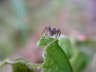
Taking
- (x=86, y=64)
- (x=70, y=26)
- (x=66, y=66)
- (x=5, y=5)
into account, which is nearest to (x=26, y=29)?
(x=70, y=26)

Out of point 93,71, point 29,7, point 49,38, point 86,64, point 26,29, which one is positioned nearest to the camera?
point 49,38

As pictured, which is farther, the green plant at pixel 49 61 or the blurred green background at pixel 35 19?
the blurred green background at pixel 35 19

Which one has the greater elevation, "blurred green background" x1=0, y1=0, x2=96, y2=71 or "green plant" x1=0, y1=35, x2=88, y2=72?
"blurred green background" x1=0, y1=0, x2=96, y2=71

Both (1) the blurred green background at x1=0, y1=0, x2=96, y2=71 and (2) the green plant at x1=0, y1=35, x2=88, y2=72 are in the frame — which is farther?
(1) the blurred green background at x1=0, y1=0, x2=96, y2=71

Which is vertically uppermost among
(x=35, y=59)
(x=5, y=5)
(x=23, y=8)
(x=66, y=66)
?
(x=5, y=5)

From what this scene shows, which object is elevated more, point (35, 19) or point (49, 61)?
point (35, 19)

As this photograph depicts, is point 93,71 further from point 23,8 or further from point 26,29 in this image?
point 23,8

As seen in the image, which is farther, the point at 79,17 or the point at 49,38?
the point at 79,17

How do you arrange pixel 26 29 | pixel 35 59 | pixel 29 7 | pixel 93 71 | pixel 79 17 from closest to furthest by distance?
pixel 93 71, pixel 35 59, pixel 79 17, pixel 26 29, pixel 29 7

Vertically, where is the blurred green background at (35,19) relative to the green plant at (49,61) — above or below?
above

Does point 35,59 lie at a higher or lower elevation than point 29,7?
lower

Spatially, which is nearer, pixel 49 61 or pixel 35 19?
pixel 49 61
